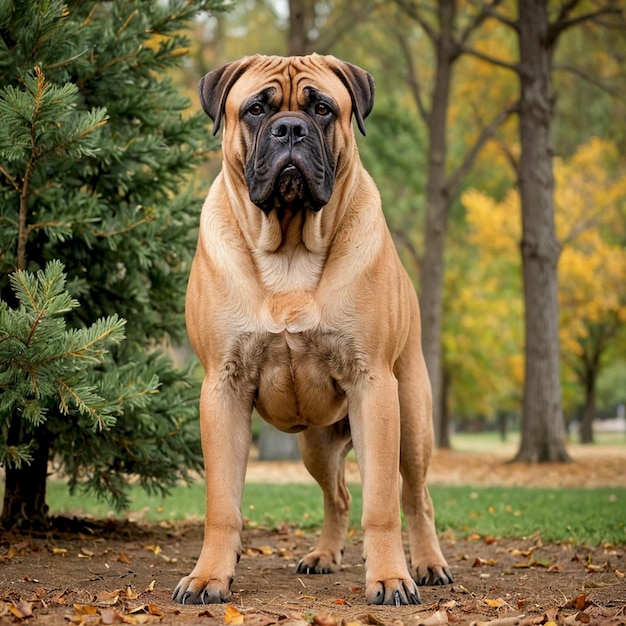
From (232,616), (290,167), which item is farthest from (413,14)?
(232,616)

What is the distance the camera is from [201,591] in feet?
12.3

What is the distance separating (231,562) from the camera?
12.9ft

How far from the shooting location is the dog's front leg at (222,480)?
386cm

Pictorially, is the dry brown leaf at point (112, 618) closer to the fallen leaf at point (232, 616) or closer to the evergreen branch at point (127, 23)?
the fallen leaf at point (232, 616)

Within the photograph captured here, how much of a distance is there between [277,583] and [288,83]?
8.20 feet

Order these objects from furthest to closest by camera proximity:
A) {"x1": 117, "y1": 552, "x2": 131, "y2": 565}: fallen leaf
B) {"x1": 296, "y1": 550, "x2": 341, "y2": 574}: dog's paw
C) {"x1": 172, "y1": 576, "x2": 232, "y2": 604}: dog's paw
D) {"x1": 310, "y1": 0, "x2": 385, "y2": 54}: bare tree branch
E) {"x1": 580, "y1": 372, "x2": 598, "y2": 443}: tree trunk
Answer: {"x1": 580, "y1": 372, "x2": 598, "y2": 443}: tree trunk → {"x1": 310, "y1": 0, "x2": 385, "y2": 54}: bare tree branch → {"x1": 296, "y1": 550, "x2": 341, "y2": 574}: dog's paw → {"x1": 117, "y1": 552, "x2": 131, "y2": 565}: fallen leaf → {"x1": 172, "y1": 576, "x2": 232, "y2": 604}: dog's paw

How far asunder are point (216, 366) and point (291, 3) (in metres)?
13.6

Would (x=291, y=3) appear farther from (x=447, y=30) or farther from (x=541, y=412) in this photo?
(x=541, y=412)

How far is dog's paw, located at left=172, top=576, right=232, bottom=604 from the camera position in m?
3.72

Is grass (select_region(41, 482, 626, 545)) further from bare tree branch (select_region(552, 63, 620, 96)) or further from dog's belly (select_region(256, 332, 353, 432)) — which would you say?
bare tree branch (select_region(552, 63, 620, 96))

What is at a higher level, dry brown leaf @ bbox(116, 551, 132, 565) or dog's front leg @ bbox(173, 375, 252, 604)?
dog's front leg @ bbox(173, 375, 252, 604)

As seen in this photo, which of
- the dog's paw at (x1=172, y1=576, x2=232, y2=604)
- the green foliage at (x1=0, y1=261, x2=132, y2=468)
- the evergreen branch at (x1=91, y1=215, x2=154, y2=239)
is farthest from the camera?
the evergreen branch at (x1=91, y1=215, x2=154, y2=239)

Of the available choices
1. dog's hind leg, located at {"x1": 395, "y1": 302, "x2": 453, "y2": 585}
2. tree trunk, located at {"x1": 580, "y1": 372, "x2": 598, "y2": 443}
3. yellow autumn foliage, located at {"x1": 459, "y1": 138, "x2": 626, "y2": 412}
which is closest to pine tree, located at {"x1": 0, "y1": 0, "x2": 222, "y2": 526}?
dog's hind leg, located at {"x1": 395, "y1": 302, "x2": 453, "y2": 585}

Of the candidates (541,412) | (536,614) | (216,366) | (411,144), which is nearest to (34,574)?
(216,366)
